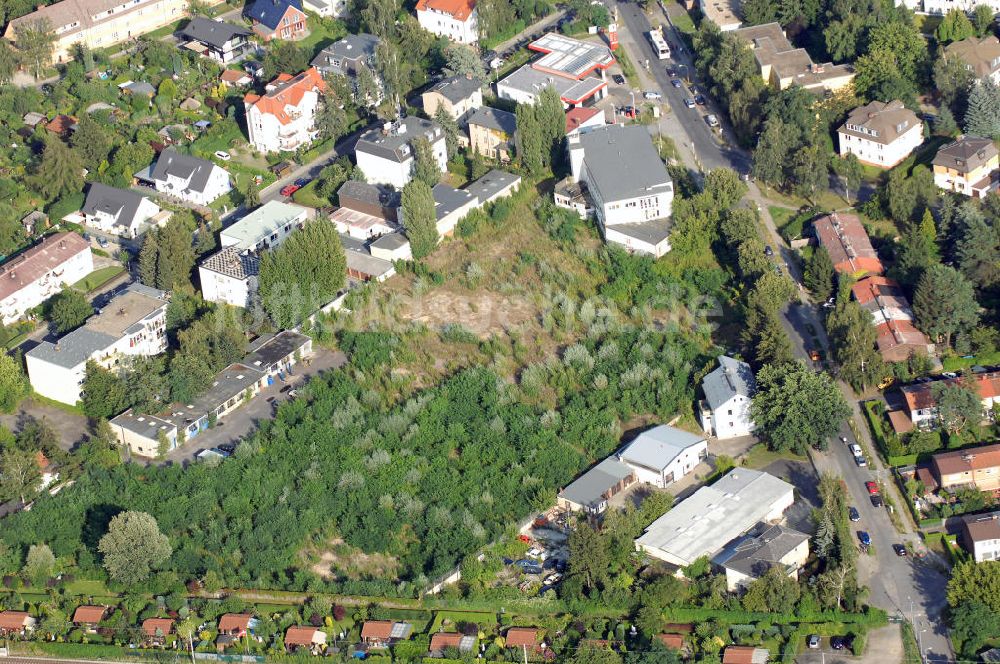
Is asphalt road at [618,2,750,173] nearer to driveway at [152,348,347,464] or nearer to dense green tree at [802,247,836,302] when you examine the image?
dense green tree at [802,247,836,302]

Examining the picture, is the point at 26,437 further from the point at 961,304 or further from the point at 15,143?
the point at 961,304

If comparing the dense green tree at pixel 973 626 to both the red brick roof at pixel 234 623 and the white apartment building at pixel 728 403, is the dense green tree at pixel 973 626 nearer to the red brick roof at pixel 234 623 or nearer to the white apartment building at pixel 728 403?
the white apartment building at pixel 728 403

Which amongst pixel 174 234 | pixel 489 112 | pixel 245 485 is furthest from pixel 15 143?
pixel 245 485

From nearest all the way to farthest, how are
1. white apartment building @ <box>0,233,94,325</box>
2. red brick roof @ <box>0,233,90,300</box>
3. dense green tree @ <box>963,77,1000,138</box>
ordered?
Result: white apartment building @ <box>0,233,94,325</box>
red brick roof @ <box>0,233,90,300</box>
dense green tree @ <box>963,77,1000,138</box>

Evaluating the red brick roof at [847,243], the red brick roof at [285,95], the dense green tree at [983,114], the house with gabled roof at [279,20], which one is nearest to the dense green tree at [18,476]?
the red brick roof at [285,95]

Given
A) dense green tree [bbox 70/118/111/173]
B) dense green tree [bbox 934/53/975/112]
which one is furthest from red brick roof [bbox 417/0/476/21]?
dense green tree [bbox 934/53/975/112]

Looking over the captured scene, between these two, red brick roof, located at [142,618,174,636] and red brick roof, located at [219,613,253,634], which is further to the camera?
red brick roof, located at [142,618,174,636]
